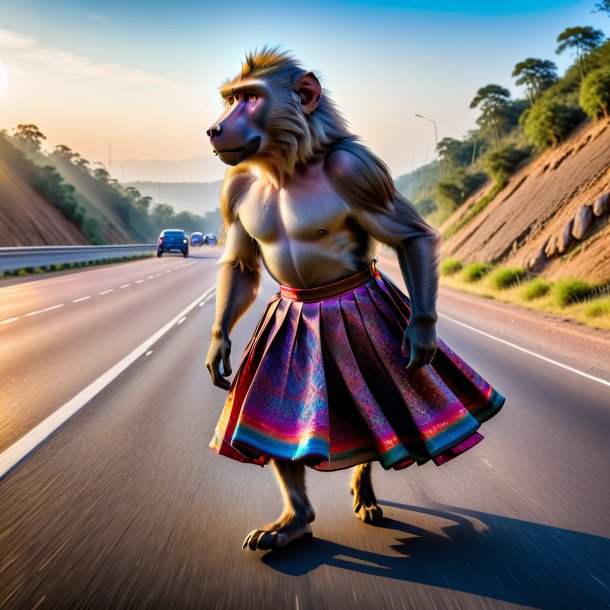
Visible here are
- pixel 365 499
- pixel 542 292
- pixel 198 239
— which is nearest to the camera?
pixel 198 239

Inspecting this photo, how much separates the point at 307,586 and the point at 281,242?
1.41 meters

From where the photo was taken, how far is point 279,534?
11.4 feet

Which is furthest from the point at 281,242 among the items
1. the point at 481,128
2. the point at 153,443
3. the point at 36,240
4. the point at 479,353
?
the point at 481,128

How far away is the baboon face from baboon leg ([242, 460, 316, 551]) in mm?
1329

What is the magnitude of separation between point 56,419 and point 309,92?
4.25 metres

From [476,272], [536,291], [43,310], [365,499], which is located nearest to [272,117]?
[365,499]

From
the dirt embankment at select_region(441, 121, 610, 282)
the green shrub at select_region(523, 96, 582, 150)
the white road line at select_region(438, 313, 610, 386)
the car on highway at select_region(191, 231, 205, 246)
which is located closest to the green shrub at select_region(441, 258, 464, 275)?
the dirt embankment at select_region(441, 121, 610, 282)

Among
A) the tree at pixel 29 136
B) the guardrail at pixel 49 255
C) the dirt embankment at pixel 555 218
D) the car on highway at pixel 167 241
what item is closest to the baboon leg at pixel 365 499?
the dirt embankment at pixel 555 218

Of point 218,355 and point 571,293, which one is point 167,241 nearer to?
point 571,293

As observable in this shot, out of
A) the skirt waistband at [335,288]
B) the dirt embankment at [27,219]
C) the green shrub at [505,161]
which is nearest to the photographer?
the skirt waistband at [335,288]

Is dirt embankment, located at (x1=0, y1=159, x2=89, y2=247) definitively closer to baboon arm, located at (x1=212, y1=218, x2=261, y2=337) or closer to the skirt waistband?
baboon arm, located at (x1=212, y1=218, x2=261, y2=337)

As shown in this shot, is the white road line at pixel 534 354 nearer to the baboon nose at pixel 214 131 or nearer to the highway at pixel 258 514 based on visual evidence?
the highway at pixel 258 514

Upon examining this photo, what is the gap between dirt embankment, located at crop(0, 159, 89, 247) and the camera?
Result: 47125mm

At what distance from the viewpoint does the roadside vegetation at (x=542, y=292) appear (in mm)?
14898
